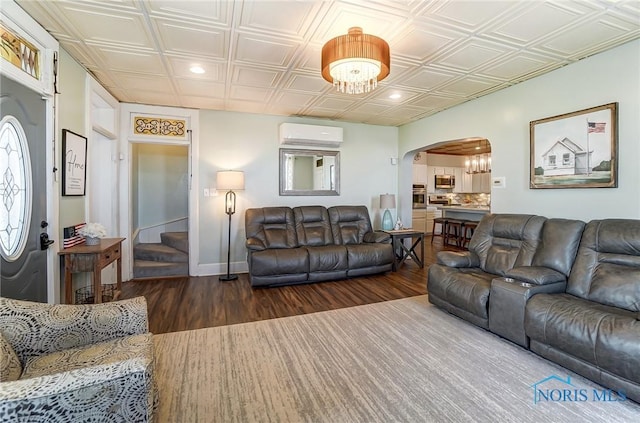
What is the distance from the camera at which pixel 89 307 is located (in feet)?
5.55

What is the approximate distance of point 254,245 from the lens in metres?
4.14

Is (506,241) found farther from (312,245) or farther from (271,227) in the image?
(271,227)

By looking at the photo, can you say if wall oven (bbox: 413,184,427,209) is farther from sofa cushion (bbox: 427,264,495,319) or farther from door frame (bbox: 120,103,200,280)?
door frame (bbox: 120,103,200,280)

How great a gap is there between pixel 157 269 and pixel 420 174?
719cm

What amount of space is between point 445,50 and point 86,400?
3355 mm

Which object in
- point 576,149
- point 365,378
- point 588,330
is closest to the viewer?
point 588,330

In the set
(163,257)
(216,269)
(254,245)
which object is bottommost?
(216,269)

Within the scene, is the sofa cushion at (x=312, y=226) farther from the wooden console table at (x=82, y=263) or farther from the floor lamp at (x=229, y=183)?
the wooden console table at (x=82, y=263)

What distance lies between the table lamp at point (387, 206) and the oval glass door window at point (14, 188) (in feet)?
14.7

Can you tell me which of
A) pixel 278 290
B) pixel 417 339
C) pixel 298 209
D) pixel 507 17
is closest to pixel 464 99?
pixel 507 17

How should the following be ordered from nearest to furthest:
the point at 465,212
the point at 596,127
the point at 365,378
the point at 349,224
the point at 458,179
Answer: the point at 365,378 < the point at 596,127 < the point at 349,224 < the point at 465,212 < the point at 458,179

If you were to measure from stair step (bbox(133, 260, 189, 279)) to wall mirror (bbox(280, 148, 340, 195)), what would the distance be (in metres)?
2.03

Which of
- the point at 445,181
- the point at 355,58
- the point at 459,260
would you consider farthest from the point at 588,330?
the point at 445,181

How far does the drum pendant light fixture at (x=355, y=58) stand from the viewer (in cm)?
214
